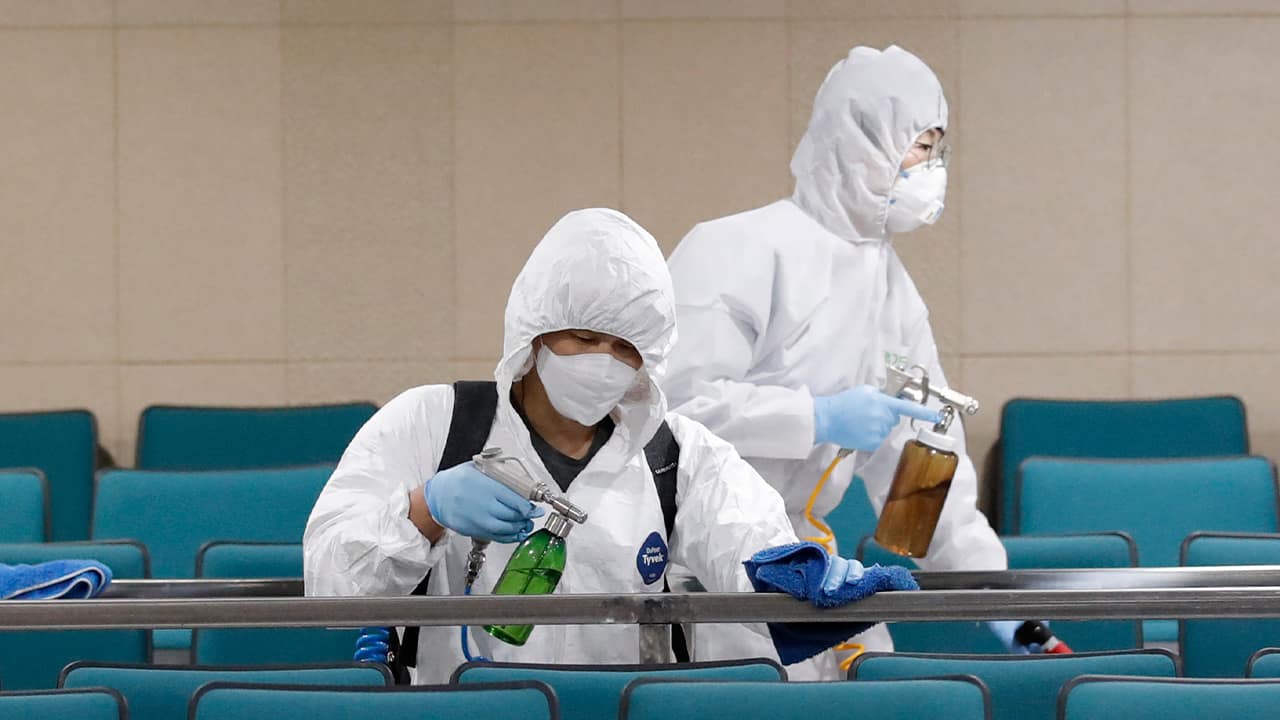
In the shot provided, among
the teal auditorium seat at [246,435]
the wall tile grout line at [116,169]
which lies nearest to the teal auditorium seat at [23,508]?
the teal auditorium seat at [246,435]

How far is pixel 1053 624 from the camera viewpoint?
123 inches

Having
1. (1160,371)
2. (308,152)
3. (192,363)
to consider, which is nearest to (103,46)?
(308,152)

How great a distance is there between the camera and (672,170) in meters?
5.10

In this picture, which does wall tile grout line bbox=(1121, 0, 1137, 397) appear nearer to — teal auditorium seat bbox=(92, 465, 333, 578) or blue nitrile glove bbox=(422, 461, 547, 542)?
teal auditorium seat bbox=(92, 465, 333, 578)

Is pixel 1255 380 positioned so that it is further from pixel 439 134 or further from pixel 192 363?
pixel 192 363

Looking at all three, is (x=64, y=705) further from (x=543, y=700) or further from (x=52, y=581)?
(x=543, y=700)

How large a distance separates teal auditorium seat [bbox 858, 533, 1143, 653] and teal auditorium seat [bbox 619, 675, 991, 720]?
1109 millimetres

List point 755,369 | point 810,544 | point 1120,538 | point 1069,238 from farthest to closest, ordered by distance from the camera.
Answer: point 1069,238, point 1120,538, point 755,369, point 810,544

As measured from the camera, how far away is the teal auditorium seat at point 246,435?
15.3 feet

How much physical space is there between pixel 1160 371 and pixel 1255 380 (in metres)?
0.30

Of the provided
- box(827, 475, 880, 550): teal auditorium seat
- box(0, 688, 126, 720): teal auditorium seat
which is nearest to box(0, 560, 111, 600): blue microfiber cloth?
box(0, 688, 126, 720): teal auditorium seat

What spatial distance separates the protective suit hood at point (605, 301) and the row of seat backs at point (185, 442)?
2623 mm

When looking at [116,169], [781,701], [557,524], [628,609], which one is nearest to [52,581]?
[557,524]

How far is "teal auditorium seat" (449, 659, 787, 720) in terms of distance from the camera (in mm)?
1930
